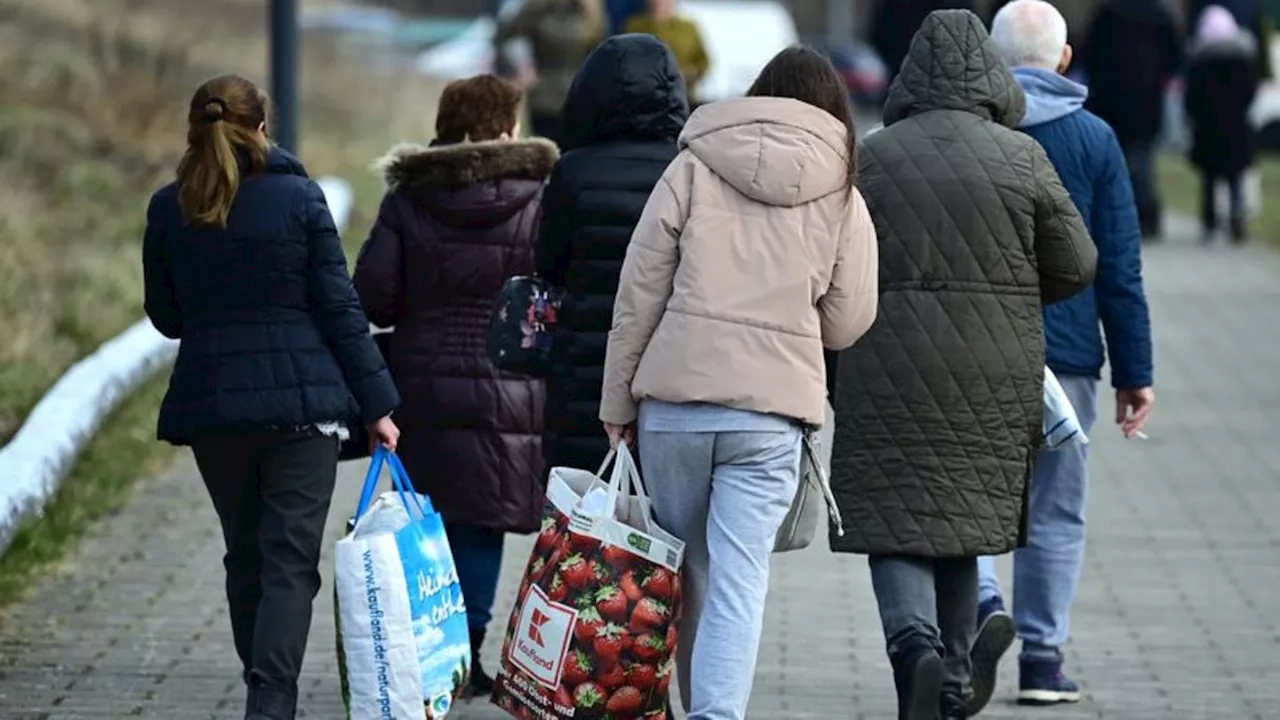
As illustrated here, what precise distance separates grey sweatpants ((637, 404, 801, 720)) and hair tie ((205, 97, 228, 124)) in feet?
3.85

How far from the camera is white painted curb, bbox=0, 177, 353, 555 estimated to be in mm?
8836

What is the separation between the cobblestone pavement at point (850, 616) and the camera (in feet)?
24.1

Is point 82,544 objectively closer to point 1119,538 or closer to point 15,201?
point 1119,538

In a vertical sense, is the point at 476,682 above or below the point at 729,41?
above

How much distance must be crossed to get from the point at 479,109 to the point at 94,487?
3.58 meters

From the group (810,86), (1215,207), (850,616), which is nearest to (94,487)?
(850,616)

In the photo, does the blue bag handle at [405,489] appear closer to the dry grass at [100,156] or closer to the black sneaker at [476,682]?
the black sneaker at [476,682]

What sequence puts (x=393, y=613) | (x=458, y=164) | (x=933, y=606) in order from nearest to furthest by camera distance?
(x=393, y=613) → (x=933, y=606) → (x=458, y=164)

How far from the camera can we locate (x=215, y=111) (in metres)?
6.30

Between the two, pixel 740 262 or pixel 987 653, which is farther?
pixel 987 653

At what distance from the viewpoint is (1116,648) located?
26.8 ft

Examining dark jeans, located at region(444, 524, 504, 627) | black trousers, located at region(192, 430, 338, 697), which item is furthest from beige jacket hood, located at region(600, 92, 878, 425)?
dark jeans, located at region(444, 524, 504, 627)

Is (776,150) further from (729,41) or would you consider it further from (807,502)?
(729,41)

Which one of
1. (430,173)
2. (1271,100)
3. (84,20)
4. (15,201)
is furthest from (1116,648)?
(1271,100)
